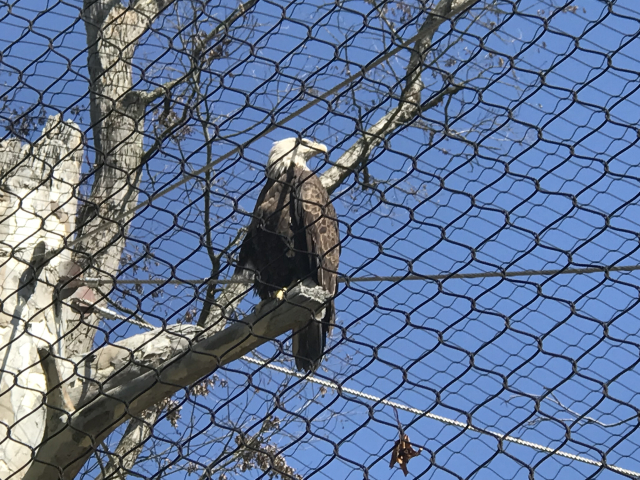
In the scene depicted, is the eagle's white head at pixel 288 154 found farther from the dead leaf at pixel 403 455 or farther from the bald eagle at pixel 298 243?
the dead leaf at pixel 403 455

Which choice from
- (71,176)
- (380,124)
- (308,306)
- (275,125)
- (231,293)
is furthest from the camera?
(380,124)

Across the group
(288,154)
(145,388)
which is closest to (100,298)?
(145,388)

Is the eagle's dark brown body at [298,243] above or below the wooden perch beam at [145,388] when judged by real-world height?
above

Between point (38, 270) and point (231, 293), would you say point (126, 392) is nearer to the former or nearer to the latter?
point (38, 270)

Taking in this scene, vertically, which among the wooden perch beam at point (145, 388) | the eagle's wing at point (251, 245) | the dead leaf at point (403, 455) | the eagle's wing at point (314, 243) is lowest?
the dead leaf at point (403, 455)

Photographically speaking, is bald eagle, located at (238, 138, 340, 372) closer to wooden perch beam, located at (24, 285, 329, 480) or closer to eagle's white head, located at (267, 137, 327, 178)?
eagle's white head, located at (267, 137, 327, 178)

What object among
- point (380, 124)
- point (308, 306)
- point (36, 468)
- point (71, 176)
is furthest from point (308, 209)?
point (380, 124)

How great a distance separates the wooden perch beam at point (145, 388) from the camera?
225 cm

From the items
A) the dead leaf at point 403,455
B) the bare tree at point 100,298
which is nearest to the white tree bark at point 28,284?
the bare tree at point 100,298

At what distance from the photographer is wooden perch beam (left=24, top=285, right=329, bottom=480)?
2.25m

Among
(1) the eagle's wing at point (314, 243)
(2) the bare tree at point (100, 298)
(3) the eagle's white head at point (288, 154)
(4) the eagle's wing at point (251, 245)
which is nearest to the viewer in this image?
(2) the bare tree at point (100, 298)

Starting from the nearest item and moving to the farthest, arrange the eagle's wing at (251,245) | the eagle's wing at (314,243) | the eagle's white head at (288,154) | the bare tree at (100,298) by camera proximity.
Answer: the bare tree at (100,298) → the eagle's wing at (314,243) → the eagle's wing at (251,245) → the eagle's white head at (288,154)

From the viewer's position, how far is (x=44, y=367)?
2318 mm

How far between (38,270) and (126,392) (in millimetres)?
643
